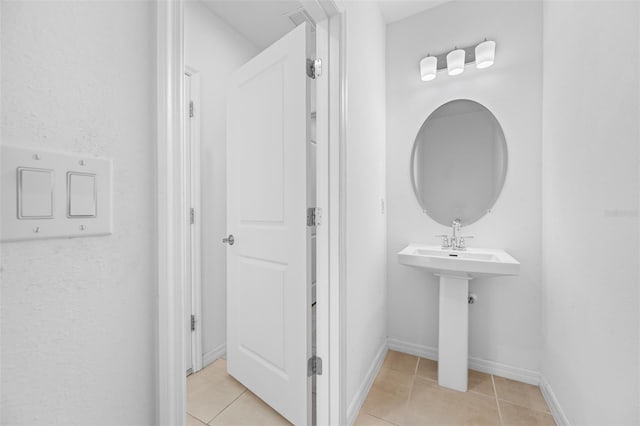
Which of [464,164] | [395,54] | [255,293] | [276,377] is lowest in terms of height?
[276,377]

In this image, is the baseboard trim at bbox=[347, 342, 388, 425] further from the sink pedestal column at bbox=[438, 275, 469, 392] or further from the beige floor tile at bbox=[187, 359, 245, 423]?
the beige floor tile at bbox=[187, 359, 245, 423]

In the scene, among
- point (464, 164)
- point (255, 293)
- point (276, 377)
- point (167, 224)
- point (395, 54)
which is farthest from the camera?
point (395, 54)

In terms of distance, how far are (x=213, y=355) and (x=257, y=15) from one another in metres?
2.57

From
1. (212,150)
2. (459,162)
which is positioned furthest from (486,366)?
(212,150)

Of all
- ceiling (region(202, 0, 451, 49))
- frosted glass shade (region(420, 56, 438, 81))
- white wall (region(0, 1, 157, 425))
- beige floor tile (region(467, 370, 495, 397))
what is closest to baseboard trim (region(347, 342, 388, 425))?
beige floor tile (region(467, 370, 495, 397))

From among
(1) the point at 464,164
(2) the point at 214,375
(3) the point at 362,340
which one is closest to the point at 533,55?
(1) the point at 464,164

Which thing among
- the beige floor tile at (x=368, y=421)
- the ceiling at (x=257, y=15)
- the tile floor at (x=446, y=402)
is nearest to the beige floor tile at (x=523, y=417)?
the tile floor at (x=446, y=402)

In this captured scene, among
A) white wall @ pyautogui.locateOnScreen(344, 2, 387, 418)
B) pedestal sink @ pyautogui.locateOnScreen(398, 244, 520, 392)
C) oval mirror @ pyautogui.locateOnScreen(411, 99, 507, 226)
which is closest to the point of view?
white wall @ pyautogui.locateOnScreen(344, 2, 387, 418)

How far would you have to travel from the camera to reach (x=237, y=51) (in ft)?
7.51

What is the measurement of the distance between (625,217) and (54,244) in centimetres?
151

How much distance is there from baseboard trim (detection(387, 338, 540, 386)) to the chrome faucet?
0.79 metres

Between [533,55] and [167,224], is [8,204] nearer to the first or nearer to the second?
[167,224]

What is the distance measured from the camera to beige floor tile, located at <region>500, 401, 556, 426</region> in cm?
146

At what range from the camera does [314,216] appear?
1358mm
